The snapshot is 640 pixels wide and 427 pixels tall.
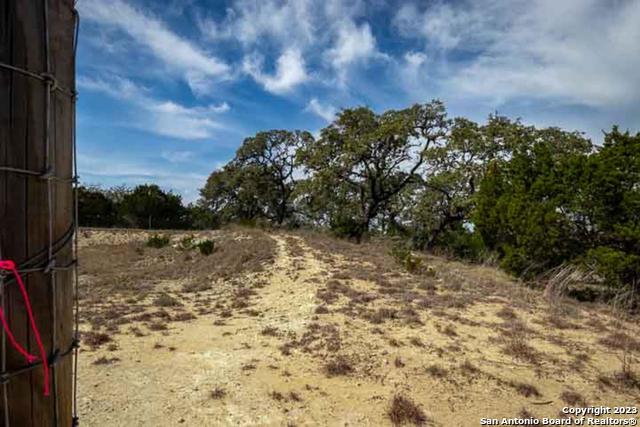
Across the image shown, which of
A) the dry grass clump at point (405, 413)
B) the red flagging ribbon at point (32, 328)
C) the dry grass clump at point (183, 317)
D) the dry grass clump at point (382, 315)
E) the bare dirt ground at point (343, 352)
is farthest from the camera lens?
the dry grass clump at point (183, 317)

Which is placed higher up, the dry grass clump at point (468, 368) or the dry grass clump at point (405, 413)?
the dry grass clump at point (468, 368)

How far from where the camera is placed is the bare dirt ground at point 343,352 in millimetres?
3488

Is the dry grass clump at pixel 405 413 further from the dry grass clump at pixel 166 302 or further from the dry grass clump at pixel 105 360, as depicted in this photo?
the dry grass clump at pixel 166 302

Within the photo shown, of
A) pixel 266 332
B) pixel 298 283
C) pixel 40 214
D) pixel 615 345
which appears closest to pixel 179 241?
pixel 298 283

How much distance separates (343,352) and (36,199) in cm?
415

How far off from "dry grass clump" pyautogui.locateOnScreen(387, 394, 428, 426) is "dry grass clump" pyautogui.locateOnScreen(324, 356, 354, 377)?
72 cm

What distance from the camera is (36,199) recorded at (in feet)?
3.35

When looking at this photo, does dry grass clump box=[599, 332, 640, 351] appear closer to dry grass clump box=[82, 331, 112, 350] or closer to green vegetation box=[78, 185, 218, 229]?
dry grass clump box=[82, 331, 112, 350]

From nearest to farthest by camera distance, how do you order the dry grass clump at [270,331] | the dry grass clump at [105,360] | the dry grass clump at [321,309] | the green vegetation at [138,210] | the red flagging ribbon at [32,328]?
1. the red flagging ribbon at [32,328]
2. the dry grass clump at [105,360]
3. the dry grass clump at [270,331]
4. the dry grass clump at [321,309]
5. the green vegetation at [138,210]

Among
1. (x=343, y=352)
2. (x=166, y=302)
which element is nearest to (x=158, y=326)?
(x=166, y=302)

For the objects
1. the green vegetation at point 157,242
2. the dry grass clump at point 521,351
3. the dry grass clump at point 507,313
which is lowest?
the dry grass clump at point 521,351

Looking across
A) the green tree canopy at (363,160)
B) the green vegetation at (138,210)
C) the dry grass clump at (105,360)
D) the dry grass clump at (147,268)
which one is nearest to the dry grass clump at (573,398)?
the dry grass clump at (105,360)

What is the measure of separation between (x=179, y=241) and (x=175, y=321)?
10.1 metres

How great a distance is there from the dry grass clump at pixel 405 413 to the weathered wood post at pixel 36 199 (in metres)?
2.75
